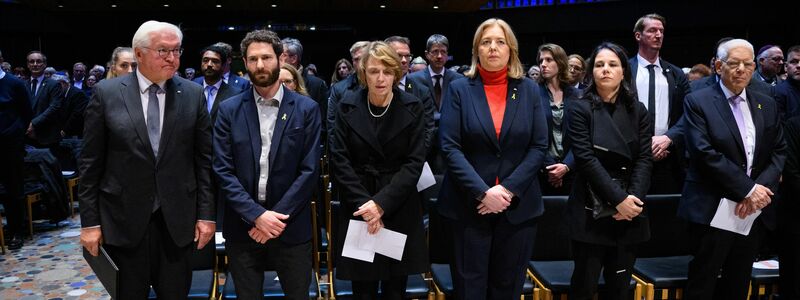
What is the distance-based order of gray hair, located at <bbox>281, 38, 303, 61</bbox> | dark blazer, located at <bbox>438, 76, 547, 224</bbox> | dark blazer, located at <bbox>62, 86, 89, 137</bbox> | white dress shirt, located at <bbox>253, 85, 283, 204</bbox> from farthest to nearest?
dark blazer, located at <bbox>62, 86, 89, 137</bbox> → gray hair, located at <bbox>281, 38, 303, 61</bbox> → dark blazer, located at <bbox>438, 76, 547, 224</bbox> → white dress shirt, located at <bbox>253, 85, 283, 204</bbox>

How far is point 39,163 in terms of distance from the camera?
210 inches

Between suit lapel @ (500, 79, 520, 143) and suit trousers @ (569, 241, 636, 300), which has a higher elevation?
suit lapel @ (500, 79, 520, 143)

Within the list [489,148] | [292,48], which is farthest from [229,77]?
[489,148]

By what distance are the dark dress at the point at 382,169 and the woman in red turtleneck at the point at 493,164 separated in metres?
0.17

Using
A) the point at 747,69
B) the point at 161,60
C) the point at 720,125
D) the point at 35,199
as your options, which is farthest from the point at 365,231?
the point at 35,199

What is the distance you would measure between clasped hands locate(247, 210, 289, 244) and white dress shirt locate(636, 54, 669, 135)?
7.46 ft

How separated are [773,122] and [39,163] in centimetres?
551

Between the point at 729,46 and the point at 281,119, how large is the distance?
2194 mm

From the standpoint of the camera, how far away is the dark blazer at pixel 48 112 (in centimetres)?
596

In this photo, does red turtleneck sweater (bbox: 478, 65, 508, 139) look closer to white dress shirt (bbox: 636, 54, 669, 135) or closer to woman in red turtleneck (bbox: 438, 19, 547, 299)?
woman in red turtleneck (bbox: 438, 19, 547, 299)

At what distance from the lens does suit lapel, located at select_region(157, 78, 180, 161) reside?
2.34 metres

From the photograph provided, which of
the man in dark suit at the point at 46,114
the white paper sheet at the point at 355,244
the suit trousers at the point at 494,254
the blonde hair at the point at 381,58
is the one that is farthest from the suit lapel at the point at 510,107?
the man in dark suit at the point at 46,114

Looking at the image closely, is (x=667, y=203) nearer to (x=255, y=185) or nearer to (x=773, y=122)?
(x=773, y=122)

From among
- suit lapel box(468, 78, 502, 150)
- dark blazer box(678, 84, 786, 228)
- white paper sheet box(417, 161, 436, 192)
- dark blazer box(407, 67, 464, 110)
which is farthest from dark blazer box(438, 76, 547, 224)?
dark blazer box(407, 67, 464, 110)
